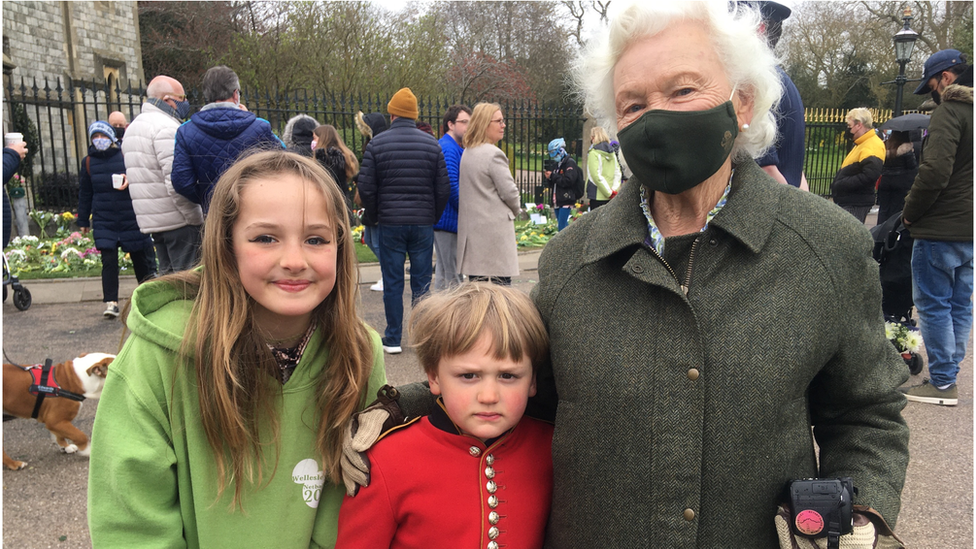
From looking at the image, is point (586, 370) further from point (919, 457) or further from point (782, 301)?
point (919, 457)

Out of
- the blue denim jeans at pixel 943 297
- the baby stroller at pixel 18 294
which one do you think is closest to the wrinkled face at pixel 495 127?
the blue denim jeans at pixel 943 297

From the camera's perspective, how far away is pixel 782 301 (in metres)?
1.35

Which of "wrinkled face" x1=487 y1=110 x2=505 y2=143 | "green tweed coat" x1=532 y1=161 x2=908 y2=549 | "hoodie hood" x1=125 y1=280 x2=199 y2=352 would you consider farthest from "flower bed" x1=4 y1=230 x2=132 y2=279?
"green tweed coat" x1=532 y1=161 x2=908 y2=549

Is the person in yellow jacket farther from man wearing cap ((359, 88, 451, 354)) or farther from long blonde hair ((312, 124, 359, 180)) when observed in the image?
man wearing cap ((359, 88, 451, 354))

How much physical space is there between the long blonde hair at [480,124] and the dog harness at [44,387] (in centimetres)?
355

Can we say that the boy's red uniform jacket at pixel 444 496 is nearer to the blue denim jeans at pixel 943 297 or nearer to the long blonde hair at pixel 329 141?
the blue denim jeans at pixel 943 297

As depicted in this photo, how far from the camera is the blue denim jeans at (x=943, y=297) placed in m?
4.48

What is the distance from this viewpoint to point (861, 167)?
723 centimetres

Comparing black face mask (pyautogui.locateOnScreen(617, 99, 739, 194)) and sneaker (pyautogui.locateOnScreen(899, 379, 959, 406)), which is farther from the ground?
black face mask (pyautogui.locateOnScreen(617, 99, 739, 194))

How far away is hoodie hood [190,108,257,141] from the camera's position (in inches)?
194

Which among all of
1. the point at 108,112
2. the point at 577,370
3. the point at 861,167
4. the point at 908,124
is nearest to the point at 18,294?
the point at 108,112

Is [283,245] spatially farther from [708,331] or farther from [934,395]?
[934,395]

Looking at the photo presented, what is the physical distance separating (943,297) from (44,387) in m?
5.63

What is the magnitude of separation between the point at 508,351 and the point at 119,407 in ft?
2.94
